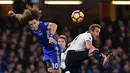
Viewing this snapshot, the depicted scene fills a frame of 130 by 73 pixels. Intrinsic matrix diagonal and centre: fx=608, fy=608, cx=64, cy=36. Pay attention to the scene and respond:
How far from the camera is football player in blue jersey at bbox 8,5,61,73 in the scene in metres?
11.9

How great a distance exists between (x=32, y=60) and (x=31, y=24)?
16.8ft

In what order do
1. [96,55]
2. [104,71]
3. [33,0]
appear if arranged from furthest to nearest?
1. [33,0]
2. [104,71]
3. [96,55]

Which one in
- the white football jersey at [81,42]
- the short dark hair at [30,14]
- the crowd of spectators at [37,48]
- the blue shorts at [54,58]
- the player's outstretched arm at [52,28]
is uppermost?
the short dark hair at [30,14]

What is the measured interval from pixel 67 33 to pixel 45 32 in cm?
531

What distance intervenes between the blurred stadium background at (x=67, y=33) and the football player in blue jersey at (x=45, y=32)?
13.5ft

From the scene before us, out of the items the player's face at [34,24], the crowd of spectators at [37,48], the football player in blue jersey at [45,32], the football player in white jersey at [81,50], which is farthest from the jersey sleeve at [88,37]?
the crowd of spectators at [37,48]

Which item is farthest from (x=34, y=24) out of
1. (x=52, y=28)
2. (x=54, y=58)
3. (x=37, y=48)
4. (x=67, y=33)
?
(x=67, y=33)

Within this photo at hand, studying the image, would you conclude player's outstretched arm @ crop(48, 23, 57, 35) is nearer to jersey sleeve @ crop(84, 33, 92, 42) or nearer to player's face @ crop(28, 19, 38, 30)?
player's face @ crop(28, 19, 38, 30)

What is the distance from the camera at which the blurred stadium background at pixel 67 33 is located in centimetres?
1681

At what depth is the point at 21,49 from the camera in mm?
17203

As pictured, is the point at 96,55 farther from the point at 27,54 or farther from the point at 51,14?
the point at 51,14

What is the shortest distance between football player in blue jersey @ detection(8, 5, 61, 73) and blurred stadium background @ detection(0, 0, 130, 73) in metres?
4.10

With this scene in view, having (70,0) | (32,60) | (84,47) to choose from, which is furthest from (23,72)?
(84,47)

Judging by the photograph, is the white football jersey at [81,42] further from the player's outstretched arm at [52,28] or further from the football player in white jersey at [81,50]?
the player's outstretched arm at [52,28]
